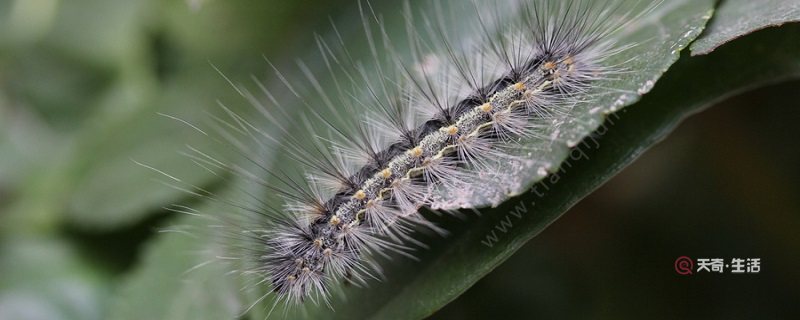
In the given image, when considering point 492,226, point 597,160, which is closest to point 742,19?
point 597,160

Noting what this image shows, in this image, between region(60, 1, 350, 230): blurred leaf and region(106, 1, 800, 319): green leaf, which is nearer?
region(106, 1, 800, 319): green leaf

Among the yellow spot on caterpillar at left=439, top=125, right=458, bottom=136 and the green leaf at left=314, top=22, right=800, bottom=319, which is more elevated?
the yellow spot on caterpillar at left=439, top=125, right=458, bottom=136

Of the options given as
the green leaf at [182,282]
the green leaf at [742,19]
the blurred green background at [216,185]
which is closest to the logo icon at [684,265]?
the blurred green background at [216,185]

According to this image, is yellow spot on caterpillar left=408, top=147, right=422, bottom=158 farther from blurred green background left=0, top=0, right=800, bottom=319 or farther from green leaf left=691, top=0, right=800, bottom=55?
green leaf left=691, top=0, right=800, bottom=55

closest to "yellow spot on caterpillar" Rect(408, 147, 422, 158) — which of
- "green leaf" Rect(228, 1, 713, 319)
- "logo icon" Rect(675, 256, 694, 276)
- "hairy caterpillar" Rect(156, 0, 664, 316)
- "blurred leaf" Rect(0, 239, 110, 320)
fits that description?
"hairy caterpillar" Rect(156, 0, 664, 316)

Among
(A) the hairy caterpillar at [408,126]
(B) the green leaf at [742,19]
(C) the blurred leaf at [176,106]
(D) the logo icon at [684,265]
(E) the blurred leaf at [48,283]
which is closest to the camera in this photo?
(B) the green leaf at [742,19]

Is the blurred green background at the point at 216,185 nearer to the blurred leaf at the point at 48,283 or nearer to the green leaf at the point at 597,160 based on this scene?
the blurred leaf at the point at 48,283
